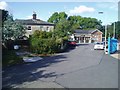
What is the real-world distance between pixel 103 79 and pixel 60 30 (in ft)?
137

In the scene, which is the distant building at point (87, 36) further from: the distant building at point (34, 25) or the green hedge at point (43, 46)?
the green hedge at point (43, 46)

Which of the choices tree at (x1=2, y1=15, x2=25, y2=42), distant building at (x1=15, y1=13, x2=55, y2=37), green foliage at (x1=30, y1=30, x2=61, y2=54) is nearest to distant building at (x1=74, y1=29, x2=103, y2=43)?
distant building at (x1=15, y1=13, x2=55, y2=37)

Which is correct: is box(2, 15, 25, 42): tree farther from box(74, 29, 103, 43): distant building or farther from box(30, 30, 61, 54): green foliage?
box(74, 29, 103, 43): distant building

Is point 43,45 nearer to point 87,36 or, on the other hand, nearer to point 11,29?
point 11,29

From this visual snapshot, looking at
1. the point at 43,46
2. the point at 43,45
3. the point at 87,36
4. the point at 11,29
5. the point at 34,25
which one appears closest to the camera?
the point at 43,45

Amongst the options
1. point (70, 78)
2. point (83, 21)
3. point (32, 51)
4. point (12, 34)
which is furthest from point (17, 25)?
point (83, 21)

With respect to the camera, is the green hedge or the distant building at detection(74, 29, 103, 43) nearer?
the green hedge

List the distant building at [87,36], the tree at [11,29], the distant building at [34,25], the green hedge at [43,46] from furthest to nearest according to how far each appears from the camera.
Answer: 1. the distant building at [87,36]
2. the distant building at [34,25]
3. the tree at [11,29]
4. the green hedge at [43,46]

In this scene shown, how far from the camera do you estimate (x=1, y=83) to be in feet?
38.3

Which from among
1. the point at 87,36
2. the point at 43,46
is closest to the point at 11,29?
the point at 43,46

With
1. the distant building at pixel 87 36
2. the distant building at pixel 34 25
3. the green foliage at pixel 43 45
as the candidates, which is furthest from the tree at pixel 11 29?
the distant building at pixel 87 36

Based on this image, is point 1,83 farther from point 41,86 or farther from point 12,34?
point 12,34

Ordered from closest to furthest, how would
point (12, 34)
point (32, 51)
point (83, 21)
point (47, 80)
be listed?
point (47, 80)
point (32, 51)
point (12, 34)
point (83, 21)

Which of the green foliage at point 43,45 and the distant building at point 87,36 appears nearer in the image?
the green foliage at point 43,45
